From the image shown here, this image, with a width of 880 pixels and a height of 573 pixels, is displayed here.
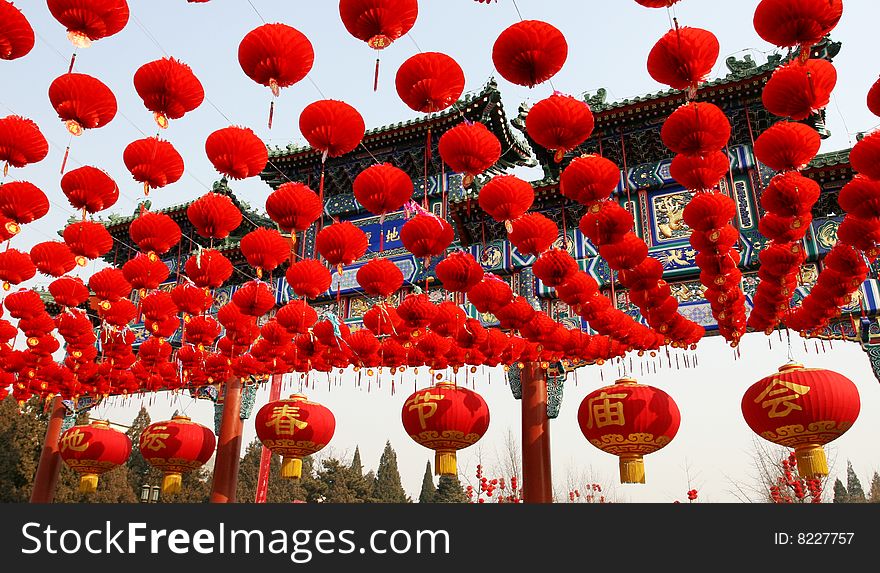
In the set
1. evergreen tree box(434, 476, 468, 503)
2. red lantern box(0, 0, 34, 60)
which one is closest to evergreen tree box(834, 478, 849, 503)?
evergreen tree box(434, 476, 468, 503)

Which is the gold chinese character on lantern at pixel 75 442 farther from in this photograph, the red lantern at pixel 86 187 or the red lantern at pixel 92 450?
the red lantern at pixel 86 187

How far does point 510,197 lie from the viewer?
15.8 feet

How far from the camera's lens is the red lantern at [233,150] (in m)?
4.44

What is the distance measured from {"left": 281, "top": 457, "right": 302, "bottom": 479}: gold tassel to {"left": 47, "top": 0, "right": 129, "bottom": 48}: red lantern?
7134mm

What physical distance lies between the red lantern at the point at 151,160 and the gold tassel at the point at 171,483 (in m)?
7.30

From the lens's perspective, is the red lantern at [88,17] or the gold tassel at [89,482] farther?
the gold tassel at [89,482]

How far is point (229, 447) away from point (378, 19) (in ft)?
32.0

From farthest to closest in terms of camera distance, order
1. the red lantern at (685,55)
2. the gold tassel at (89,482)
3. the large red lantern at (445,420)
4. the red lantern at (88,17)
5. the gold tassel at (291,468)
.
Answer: the gold tassel at (89,482), the gold tassel at (291,468), the large red lantern at (445,420), the red lantern at (685,55), the red lantern at (88,17)

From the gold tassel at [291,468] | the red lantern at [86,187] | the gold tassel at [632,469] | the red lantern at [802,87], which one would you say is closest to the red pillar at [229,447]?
the gold tassel at [291,468]

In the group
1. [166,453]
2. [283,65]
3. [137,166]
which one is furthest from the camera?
[166,453]

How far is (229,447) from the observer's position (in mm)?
11062

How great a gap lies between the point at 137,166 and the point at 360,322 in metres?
6.41
